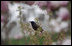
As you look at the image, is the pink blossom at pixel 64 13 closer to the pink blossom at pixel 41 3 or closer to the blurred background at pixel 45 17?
the blurred background at pixel 45 17

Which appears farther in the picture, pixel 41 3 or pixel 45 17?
pixel 45 17

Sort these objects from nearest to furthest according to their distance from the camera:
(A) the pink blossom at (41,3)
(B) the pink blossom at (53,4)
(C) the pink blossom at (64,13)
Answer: (A) the pink blossom at (41,3), (B) the pink blossom at (53,4), (C) the pink blossom at (64,13)

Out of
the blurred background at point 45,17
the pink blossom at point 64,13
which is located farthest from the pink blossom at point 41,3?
the pink blossom at point 64,13

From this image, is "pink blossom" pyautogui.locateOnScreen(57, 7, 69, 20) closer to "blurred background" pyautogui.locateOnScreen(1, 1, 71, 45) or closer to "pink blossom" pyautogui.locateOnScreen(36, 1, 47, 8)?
"blurred background" pyautogui.locateOnScreen(1, 1, 71, 45)

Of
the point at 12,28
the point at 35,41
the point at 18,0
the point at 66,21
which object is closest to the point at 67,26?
the point at 66,21

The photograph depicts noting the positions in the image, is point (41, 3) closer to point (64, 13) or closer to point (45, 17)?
point (45, 17)

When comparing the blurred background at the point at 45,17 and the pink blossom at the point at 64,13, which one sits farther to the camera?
the pink blossom at the point at 64,13

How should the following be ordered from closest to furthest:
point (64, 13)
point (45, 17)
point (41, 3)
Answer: point (41, 3), point (45, 17), point (64, 13)

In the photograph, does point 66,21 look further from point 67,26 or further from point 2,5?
point 2,5

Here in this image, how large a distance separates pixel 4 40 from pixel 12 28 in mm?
196

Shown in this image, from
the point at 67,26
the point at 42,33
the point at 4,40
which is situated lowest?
the point at 4,40

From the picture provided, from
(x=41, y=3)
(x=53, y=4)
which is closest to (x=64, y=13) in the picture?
(x=53, y=4)

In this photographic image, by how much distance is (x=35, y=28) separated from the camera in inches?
68.4

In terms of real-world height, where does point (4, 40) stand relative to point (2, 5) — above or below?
below
